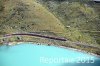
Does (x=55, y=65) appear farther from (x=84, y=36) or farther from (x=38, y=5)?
(x=38, y=5)

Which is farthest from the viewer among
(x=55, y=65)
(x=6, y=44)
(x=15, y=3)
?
(x=15, y=3)

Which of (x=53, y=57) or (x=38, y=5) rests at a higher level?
(x=38, y=5)

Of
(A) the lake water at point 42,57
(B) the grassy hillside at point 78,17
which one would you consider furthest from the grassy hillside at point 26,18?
(A) the lake water at point 42,57

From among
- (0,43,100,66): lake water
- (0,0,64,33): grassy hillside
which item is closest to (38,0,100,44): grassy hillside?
(0,0,64,33): grassy hillside

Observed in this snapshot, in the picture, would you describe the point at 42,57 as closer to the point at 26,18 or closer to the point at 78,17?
the point at 26,18

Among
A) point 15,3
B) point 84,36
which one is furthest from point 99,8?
point 15,3

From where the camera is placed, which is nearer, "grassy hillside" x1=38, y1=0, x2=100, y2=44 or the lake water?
the lake water

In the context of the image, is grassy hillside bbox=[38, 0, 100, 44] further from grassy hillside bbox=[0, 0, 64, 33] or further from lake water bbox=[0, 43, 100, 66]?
lake water bbox=[0, 43, 100, 66]

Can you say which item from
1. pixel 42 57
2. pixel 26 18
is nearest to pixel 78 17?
pixel 26 18
